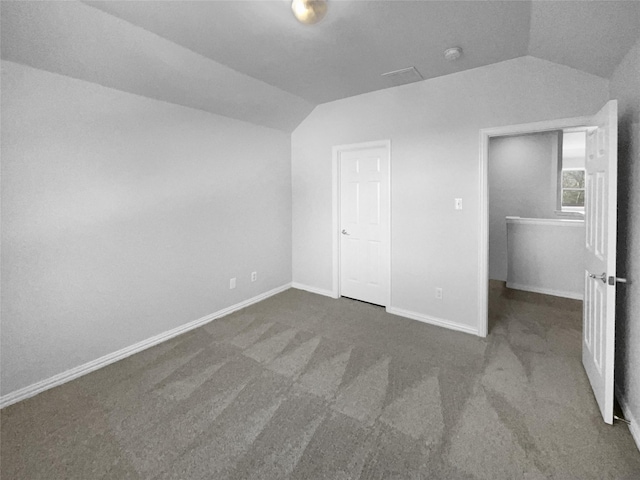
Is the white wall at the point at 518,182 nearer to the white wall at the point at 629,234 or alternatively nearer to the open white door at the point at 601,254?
the open white door at the point at 601,254

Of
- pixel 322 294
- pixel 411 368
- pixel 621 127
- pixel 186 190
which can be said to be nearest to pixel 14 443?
pixel 186 190

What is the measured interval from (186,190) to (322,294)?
7.31 feet

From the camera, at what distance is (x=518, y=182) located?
472cm

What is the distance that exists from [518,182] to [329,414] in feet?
15.2

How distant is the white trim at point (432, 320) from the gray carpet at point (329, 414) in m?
0.13

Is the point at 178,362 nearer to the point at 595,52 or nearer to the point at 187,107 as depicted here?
the point at 187,107

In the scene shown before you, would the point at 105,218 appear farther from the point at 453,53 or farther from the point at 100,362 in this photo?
the point at 453,53

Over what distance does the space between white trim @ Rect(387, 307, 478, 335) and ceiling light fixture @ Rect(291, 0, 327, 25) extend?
9.58 feet

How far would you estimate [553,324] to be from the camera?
316 centimetres

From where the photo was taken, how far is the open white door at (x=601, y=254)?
174cm

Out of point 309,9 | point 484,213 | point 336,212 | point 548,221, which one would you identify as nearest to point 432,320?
point 484,213

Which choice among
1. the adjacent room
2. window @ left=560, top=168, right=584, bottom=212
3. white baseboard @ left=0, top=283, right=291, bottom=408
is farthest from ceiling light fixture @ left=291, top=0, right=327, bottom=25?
window @ left=560, top=168, right=584, bottom=212

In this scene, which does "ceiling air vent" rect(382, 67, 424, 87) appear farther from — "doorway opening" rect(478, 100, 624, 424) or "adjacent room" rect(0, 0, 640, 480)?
"doorway opening" rect(478, 100, 624, 424)

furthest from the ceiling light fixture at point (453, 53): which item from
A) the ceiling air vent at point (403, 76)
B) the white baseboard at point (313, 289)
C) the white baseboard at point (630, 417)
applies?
the white baseboard at point (313, 289)
